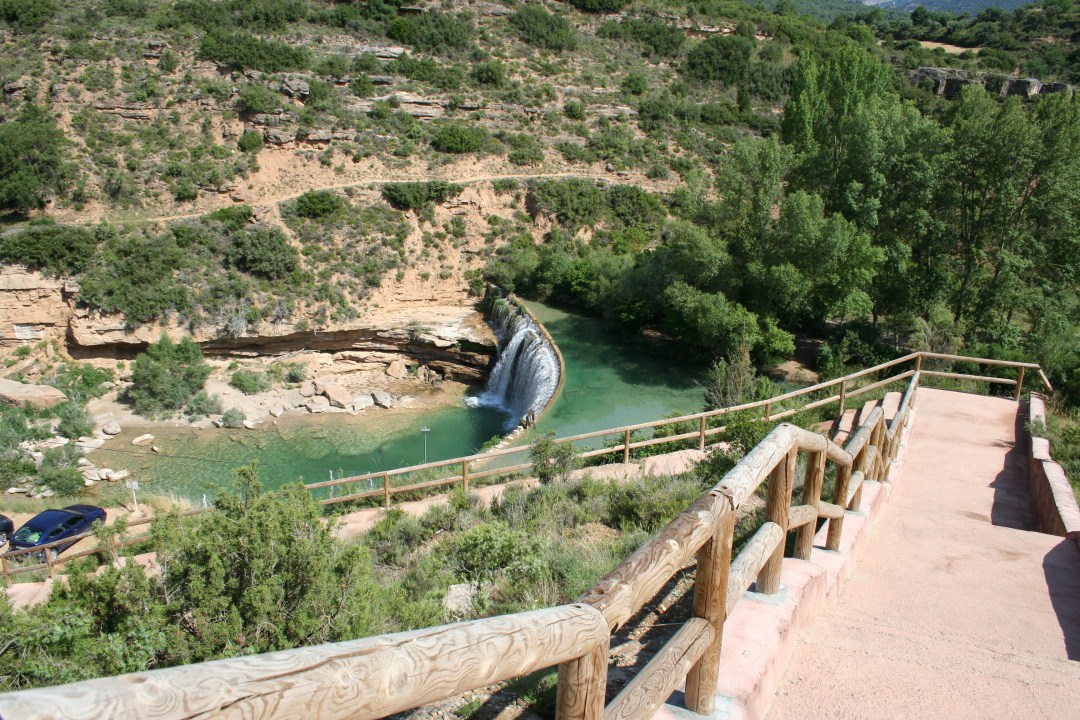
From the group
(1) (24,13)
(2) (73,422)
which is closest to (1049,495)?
→ (2) (73,422)

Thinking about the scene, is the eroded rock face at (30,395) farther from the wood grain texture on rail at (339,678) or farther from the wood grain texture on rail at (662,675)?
the wood grain texture on rail at (339,678)

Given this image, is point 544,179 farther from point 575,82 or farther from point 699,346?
point 699,346

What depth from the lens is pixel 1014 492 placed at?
7.84 m

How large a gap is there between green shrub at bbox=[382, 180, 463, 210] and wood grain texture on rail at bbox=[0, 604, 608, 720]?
31.9 m

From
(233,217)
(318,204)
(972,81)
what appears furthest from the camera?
(972,81)

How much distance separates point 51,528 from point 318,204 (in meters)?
18.6

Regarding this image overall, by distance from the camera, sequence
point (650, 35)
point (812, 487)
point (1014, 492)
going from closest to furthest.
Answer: point (812, 487) < point (1014, 492) < point (650, 35)

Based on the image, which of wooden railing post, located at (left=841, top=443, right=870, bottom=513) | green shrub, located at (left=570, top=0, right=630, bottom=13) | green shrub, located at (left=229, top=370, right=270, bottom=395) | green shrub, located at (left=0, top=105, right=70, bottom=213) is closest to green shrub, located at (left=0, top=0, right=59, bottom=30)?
green shrub, located at (left=0, top=105, right=70, bottom=213)

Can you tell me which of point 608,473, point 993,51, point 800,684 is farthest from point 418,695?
point 993,51

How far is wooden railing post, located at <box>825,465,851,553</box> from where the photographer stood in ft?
15.6

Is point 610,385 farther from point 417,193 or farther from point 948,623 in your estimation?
point 948,623

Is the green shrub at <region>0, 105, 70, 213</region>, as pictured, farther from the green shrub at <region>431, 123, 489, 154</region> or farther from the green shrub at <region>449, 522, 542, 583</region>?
the green shrub at <region>449, 522, 542, 583</region>

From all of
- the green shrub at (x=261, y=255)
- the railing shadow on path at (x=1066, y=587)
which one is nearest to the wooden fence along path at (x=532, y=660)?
the railing shadow on path at (x=1066, y=587)

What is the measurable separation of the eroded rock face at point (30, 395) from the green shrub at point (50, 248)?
14.4 ft
